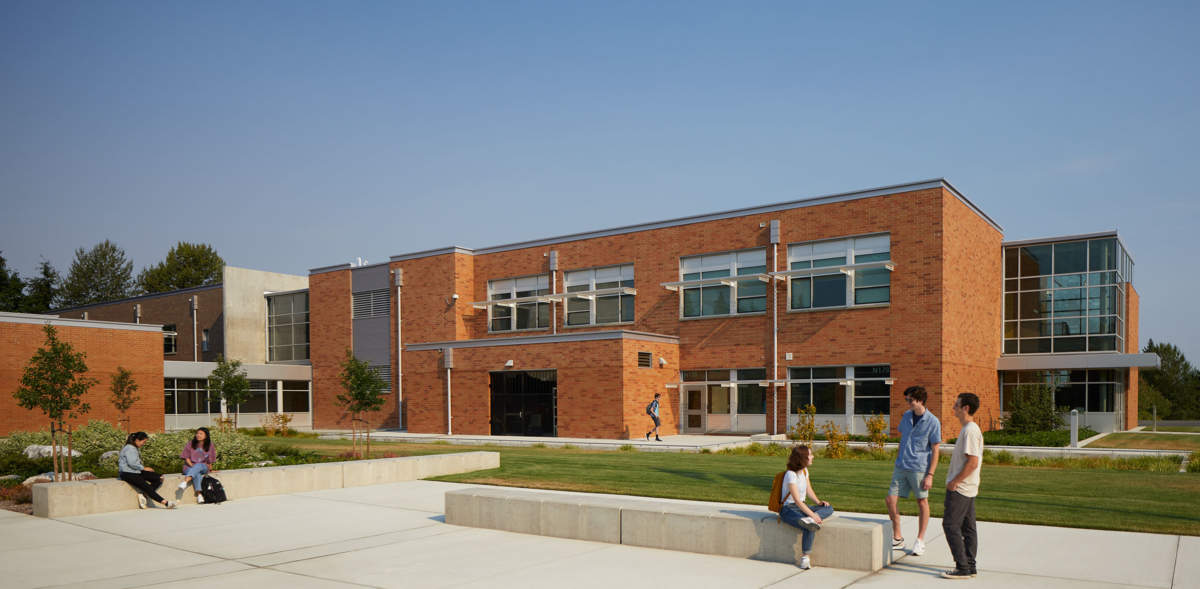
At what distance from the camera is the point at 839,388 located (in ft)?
93.4

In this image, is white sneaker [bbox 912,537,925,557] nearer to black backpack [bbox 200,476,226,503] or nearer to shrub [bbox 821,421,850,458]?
black backpack [bbox 200,476,226,503]

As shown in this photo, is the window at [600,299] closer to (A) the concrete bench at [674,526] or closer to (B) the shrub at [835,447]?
(B) the shrub at [835,447]

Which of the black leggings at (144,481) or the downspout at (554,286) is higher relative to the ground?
the downspout at (554,286)

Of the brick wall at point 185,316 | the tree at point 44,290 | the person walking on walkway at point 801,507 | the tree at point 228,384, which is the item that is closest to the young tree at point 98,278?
the tree at point 44,290

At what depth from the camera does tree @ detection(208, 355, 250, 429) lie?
37.4 m

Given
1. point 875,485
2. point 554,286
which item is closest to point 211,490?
point 875,485

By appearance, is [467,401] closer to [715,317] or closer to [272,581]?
[715,317]

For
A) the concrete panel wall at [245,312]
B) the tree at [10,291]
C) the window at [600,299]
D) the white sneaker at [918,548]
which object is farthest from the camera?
the tree at [10,291]

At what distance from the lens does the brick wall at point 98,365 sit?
1155 inches

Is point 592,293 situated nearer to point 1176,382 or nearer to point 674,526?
point 674,526

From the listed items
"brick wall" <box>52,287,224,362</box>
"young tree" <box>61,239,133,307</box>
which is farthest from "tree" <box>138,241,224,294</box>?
"brick wall" <box>52,287,224,362</box>

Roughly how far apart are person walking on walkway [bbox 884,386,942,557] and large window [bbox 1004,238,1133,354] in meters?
27.3

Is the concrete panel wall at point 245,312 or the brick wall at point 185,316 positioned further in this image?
the brick wall at point 185,316

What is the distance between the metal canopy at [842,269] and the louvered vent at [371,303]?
20833 mm
